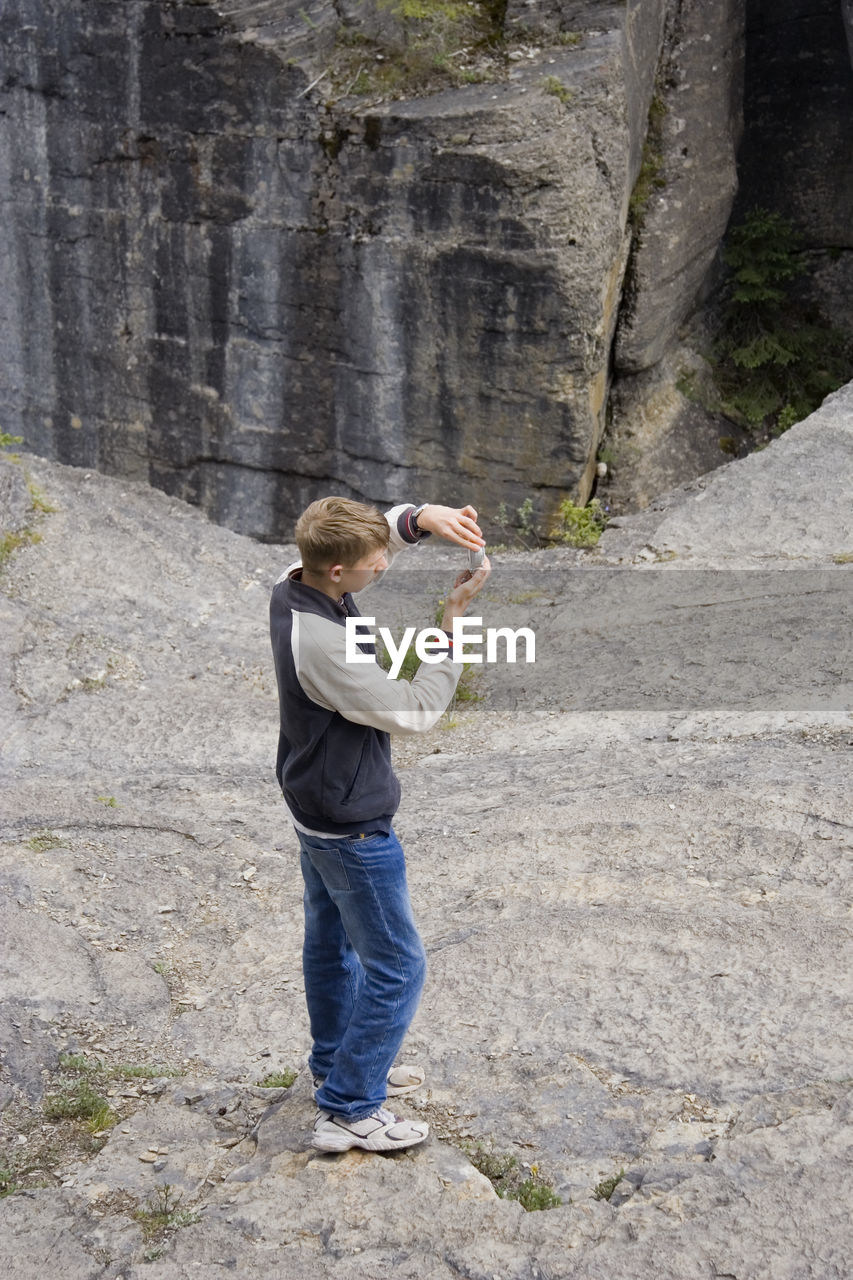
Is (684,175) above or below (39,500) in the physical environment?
above

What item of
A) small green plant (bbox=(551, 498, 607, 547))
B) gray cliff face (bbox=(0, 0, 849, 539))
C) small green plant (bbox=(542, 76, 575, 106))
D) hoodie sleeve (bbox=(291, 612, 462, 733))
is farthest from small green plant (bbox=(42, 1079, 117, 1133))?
small green plant (bbox=(542, 76, 575, 106))

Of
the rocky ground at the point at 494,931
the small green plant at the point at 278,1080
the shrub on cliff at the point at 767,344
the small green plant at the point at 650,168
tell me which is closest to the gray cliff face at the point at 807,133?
the shrub on cliff at the point at 767,344

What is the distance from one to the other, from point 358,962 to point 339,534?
121 cm

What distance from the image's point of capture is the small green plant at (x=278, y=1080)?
3.76 metres

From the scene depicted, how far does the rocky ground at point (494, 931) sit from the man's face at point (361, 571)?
147 centimetres

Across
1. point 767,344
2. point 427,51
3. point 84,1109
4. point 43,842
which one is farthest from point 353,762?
point 767,344

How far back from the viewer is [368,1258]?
9.29 feet

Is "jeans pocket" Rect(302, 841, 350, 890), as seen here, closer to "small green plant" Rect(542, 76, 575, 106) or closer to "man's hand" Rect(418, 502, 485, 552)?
"man's hand" Rect(418, 502, 485, 552)

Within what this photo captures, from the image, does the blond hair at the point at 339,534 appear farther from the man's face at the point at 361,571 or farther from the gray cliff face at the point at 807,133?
the gray cliff face at the point at 807,133

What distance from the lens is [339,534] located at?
9.33ft

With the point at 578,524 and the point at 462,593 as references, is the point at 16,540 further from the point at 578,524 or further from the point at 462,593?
the point at 462,593

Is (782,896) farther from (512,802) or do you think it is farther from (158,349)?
(158,349)

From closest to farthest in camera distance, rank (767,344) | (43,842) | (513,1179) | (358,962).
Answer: (513,1179)
(358,962)
(43,842)
(767,344)

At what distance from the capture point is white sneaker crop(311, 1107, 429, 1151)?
316cm
